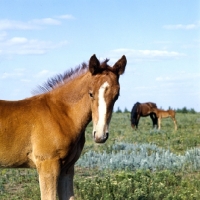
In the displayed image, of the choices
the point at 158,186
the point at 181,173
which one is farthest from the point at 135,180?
the point at 181,173

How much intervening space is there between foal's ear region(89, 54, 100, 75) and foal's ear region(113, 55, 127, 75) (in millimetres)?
227

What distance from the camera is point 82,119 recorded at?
6.41 metres

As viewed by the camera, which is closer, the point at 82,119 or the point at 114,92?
the point at 114,92

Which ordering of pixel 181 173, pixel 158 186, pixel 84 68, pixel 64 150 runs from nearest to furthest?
pixel 64 150, pixel 84 68, pixel 158 186, pixel 181 173

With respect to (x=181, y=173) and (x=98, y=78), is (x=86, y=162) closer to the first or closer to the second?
(x=181, y=173)

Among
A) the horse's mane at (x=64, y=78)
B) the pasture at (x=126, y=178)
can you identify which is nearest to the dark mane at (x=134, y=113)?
the pasture at (x=126, y=178)

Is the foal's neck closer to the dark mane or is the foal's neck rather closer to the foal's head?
the foal's head

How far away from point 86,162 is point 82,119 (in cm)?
545

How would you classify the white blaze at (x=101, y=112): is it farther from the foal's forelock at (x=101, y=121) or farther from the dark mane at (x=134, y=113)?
the dark mane at (x=134, y=113)

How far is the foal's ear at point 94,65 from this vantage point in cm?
608

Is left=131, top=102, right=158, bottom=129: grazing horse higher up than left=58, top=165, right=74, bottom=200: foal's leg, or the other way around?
left=131, top=102, right=158, bottom=129: grazing horse

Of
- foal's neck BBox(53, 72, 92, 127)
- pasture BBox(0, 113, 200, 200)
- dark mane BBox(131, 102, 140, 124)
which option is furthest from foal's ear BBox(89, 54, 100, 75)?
dark mane BBox(131, 102, 140, 124)

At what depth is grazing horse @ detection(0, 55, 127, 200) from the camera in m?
6.08

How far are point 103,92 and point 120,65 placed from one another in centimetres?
62
